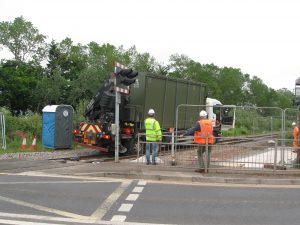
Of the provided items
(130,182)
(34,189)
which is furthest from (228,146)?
(34,189)

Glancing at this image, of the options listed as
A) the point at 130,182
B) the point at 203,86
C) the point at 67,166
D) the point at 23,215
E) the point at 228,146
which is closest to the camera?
the point at 23,215

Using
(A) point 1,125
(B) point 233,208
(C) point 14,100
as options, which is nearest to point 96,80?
(C) point 14,100

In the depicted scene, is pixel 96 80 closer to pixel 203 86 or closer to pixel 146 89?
pixel 203 86

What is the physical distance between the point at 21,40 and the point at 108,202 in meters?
74.1

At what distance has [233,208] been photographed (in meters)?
8.42

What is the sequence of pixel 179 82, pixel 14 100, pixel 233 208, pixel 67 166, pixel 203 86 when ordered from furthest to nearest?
pixel 14 100, pixel 203 86, pixel 179 82, pixel 67 166, pixel 233 208

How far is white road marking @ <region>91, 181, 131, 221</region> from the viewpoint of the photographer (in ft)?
25.0

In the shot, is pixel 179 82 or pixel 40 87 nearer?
pixel 179 82

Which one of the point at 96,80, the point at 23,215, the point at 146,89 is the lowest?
the point at 23,215

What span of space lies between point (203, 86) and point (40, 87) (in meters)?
37.1

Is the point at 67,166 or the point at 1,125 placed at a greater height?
the point at 1,125

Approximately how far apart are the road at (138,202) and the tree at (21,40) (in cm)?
6921

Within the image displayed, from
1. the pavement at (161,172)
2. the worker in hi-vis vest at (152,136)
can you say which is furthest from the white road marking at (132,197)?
the worker in hi-vis vest at (152,136)

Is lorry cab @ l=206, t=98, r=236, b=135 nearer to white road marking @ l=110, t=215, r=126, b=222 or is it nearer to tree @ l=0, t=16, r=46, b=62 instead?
white road marking @ l=110, t=215, r=126, b=222
